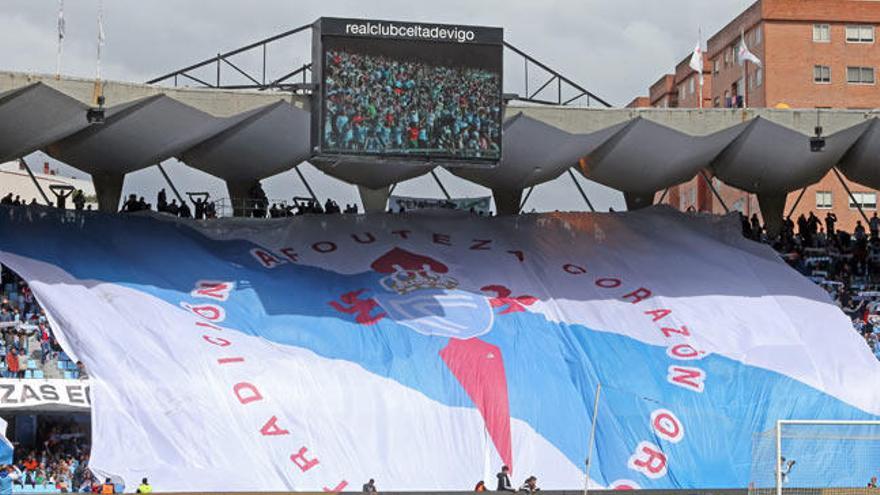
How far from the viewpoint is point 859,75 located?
3565 inches

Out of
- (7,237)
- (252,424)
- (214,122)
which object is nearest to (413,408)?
(252,424)

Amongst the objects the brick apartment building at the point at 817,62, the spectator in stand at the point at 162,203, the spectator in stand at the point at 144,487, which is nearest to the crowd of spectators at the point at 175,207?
the spectator in stand at the point at 162,203

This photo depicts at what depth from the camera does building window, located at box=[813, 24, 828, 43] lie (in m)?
89.8

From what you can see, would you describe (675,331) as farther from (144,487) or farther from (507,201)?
(144,487)

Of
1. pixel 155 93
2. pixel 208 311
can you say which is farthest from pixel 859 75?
pixel 155 93

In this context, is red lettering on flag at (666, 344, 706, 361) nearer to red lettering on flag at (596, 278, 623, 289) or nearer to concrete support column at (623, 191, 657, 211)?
red lettering on flag at (596, 278, 623, 289)

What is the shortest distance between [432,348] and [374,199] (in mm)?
9031

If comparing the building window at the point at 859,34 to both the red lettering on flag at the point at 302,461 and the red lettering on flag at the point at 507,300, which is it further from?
the red lettering on flag at the point at 302,461

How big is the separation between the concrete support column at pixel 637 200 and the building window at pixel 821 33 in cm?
3934

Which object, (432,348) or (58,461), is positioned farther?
(432,348)

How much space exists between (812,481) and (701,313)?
1356cm

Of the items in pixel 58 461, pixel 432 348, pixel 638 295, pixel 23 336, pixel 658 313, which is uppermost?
pixel 638 295

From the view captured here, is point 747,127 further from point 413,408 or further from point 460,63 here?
point 413,408

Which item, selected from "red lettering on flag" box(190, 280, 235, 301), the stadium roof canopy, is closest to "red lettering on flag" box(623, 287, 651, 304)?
the stadium roof canopy
